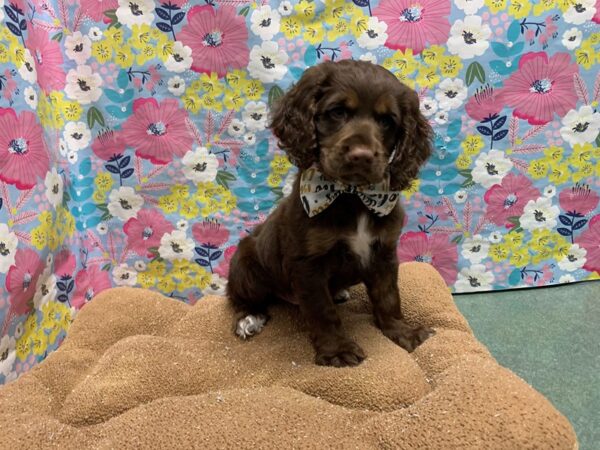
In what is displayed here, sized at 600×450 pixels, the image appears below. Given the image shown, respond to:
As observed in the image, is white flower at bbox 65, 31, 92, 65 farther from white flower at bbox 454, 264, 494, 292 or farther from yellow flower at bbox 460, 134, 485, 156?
white flower at bbox 454, 264, 494, 292

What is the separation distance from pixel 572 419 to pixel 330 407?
3.41 ft

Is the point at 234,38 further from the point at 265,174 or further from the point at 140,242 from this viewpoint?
the point at 140,242

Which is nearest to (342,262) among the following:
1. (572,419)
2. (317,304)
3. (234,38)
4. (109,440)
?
(317,304)

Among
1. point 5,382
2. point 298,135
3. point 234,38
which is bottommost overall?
point 5,382

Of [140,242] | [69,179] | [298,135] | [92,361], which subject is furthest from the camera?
[140,242]

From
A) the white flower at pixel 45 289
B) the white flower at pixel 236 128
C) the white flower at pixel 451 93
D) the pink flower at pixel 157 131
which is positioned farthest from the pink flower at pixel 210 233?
the white flower at pixel 451 93

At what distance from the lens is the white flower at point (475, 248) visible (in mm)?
2898

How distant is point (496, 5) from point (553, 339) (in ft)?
5.44

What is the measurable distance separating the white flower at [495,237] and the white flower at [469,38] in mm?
987

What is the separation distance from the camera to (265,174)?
9.15 ft

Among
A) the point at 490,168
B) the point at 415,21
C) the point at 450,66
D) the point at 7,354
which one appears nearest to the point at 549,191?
the point at 490,168

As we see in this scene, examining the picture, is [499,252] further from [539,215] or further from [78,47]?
[78,47]

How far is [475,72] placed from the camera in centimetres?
256

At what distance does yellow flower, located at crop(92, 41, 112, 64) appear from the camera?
2523 mm
